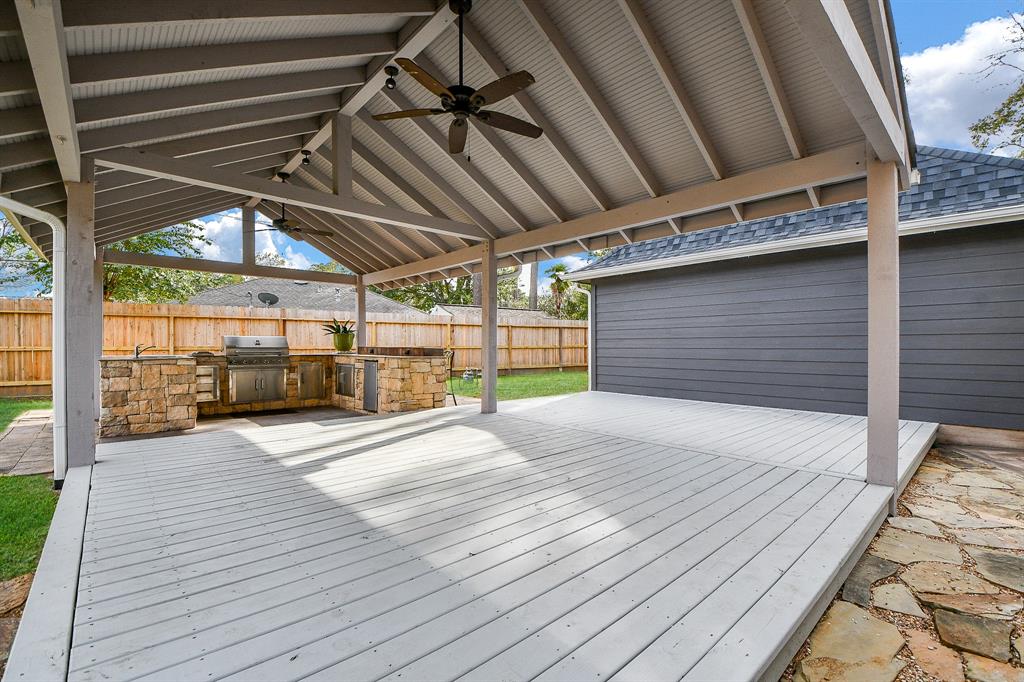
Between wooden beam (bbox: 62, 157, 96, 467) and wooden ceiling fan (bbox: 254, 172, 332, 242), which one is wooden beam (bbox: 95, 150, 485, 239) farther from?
wooden ceiling fan (bbox: 254, 172, 332, 242)

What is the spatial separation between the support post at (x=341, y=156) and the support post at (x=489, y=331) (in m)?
2.19

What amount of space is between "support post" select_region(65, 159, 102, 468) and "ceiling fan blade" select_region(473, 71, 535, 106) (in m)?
3.32

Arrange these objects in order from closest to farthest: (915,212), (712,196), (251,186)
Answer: (712,196)
(251,186)
(915,212)

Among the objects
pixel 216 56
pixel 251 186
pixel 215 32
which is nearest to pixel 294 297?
pixel 251 186

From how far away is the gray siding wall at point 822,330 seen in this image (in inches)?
218

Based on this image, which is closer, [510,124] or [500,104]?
[510,124]

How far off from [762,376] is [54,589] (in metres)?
8.15

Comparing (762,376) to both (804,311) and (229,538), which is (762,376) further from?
(229,538)

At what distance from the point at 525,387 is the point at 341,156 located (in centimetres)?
682

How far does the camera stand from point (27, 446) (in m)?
5.09

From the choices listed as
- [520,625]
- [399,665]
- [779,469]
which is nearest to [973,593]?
[779,469]

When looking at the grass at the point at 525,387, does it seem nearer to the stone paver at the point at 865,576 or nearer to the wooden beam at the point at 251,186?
the wooden beam at the point at 251,186

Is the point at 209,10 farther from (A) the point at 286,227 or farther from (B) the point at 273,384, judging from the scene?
(B) the point at 273,384

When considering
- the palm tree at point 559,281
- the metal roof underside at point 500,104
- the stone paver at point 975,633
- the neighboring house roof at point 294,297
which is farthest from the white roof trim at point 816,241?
the neighboring house roof at point 294,297
